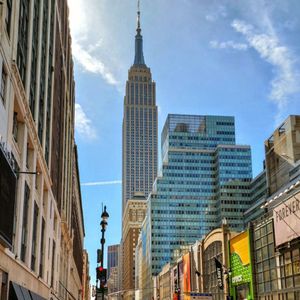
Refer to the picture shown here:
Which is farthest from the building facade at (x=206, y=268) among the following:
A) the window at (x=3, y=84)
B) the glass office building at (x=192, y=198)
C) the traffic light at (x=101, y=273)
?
the glass office building at (x=192, y=198)

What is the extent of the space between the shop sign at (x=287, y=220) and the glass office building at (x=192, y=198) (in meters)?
147

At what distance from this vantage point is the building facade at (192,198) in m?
189

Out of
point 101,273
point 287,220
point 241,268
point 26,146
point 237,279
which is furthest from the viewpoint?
point 237,279

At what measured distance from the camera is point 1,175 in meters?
21.2

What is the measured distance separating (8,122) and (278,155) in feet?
196

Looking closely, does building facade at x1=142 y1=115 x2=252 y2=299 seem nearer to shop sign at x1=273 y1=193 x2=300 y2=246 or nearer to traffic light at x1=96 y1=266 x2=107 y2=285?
shop sign at x1=273 y1=193 x2=300 y2=246

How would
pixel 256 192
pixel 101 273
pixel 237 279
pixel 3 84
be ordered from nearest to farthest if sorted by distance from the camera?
pixel 3 84, pixel 101 273, pixel 237 279, pixel 256 192

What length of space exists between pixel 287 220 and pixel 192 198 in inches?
6230

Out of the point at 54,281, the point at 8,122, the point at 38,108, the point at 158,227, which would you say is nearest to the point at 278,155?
the point at 54,281

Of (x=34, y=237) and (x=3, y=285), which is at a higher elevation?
(x=34, y=237)

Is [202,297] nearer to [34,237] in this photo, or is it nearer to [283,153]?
[34,237]

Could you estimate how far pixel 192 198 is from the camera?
196 meters

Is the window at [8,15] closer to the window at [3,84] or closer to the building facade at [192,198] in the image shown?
the window at [3,84]

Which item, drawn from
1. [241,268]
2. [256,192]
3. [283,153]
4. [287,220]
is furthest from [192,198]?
[287,220]
